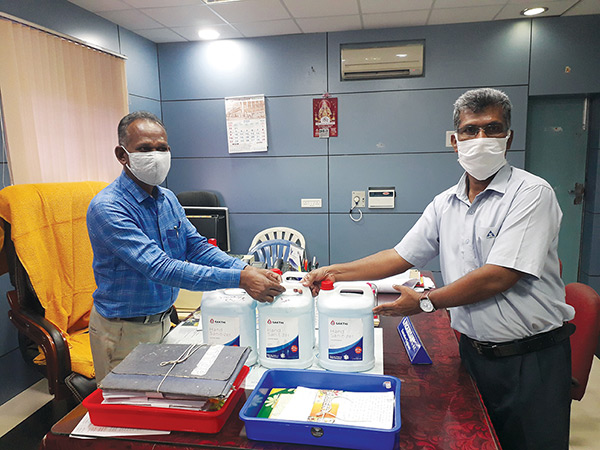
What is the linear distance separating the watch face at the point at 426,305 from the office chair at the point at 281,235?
2.80 m

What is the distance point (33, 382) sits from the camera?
3.04m

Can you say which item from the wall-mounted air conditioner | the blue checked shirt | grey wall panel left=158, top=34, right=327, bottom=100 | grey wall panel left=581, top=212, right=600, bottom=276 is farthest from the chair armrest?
grey wall panel left=581, top=212, right=600, bottom=276

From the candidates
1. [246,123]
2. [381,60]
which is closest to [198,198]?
[246,123]

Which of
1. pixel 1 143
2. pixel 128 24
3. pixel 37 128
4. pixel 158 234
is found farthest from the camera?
pixel 128 24

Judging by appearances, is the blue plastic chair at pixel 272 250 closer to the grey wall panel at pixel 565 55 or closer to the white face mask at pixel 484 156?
the white face mask at pixel 484 156

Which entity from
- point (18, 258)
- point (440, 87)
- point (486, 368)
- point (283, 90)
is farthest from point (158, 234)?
point (440, 87)

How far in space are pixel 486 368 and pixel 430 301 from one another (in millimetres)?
317

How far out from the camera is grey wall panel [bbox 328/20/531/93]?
3.70m

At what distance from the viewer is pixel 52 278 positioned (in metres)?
2.46

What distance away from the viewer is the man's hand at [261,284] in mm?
1368

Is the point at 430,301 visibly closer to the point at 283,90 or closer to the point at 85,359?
the point at 85,359

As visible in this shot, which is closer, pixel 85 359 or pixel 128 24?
pixel 85 359

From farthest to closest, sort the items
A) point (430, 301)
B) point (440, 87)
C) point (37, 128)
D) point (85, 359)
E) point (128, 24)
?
point (440, 87)
point (128, 24)
point (37, 128)
point (85, 359)
point (430, 301)

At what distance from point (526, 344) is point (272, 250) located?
274 cm
